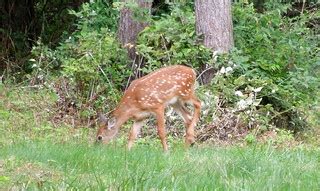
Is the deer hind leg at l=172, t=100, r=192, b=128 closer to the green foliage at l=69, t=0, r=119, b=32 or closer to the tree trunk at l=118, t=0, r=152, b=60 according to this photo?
the tree trunk at l=118, t=0, r=152, b=60

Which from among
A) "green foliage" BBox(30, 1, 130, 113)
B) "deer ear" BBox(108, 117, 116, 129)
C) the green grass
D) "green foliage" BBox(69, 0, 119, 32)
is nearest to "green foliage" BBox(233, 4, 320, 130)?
"green foliage" BBox(30, 1, 130, 113)

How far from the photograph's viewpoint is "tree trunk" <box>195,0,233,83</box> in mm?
13680

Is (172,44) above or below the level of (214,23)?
below

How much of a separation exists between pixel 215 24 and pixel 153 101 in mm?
3709

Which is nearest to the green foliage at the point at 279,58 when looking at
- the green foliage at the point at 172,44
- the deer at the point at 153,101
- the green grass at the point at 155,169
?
the green foliage at the point at 172,44

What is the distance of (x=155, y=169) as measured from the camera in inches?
265

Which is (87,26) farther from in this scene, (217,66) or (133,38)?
(217,66)

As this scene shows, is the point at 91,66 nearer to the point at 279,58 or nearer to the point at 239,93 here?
the point at 239,93

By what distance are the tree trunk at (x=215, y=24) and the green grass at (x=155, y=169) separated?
16.9 feet

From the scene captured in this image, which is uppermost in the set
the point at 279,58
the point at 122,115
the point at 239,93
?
the point at 122,115

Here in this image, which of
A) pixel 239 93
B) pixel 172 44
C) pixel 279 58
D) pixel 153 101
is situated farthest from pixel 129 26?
pixel 153 101

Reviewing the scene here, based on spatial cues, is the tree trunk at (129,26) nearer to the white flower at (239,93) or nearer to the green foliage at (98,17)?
the green foliage at (98,17)

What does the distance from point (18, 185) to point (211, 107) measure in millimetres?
7285

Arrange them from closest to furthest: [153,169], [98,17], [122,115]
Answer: [153,169]
[122,115]
[98,17]
